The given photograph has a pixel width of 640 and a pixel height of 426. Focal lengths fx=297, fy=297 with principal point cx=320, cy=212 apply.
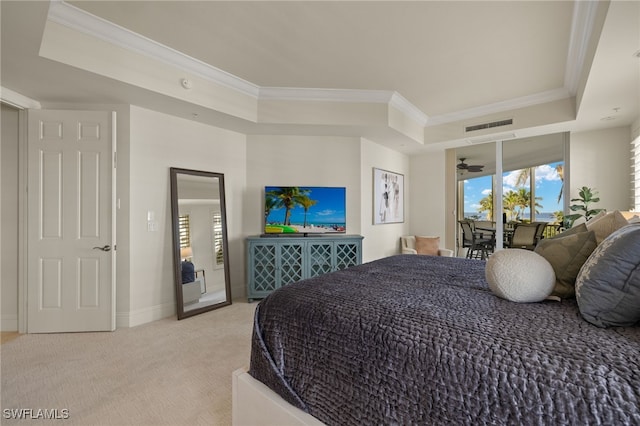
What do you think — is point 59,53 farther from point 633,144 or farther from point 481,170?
point 633,144

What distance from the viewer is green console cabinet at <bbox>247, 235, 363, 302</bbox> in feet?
12.9

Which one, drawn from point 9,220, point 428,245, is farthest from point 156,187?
point 428,245

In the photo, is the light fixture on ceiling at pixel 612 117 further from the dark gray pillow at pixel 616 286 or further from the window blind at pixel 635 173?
the dark gray pillow at pixel 616 286

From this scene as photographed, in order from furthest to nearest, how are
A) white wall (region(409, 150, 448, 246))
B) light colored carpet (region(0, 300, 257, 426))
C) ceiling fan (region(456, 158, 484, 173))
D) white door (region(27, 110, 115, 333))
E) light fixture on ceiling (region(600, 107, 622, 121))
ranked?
1. white wall (region(409, 150, 448, 246))
2. ceiling fan (region(456, 158, 484, 173))
3. light fixture on ceiling (region(600, 107, 622, 121))
4. white door (region(27, 110, 115, 333))
5. light colored carpet (region(0, 300, 257, 426))

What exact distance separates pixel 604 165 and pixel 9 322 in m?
7.35

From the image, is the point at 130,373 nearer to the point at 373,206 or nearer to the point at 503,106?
the point at 373,206

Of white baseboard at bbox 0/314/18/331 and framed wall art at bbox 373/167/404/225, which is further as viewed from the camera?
framed wall art at bbox 373/167/404/225

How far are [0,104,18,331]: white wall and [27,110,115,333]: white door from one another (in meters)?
0.28

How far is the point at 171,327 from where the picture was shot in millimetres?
3105

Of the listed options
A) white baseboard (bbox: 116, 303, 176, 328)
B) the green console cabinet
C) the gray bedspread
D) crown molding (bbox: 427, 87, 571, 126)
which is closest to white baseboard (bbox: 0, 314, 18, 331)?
white baseboard (bbox: 116, 303, 176, 328)

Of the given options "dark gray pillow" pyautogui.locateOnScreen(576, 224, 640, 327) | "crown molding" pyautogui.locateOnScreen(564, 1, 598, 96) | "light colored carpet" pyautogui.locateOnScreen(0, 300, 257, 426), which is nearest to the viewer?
"dark gray pillow" pyautogui.locateOnScreen(576, 224, 640, 327)

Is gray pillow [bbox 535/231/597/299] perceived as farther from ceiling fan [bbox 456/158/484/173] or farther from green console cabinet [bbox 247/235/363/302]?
ceiling fan [bbox 456/158/484/173]

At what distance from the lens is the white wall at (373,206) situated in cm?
455

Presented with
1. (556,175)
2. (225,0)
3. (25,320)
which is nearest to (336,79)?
(225,0)
